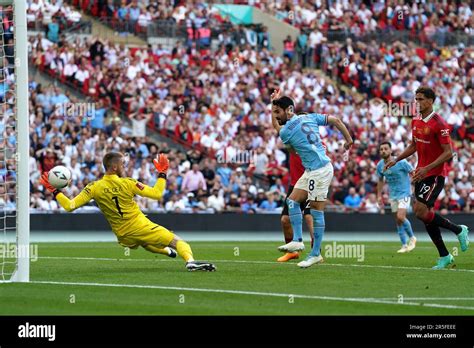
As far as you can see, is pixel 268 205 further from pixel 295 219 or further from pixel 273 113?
pixel 273 113

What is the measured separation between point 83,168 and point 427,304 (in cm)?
2025

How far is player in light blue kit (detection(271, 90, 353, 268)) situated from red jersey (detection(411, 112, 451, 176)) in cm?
101

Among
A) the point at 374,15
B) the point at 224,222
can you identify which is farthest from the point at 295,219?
the point at 374,15

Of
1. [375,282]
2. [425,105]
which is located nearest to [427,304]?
[375,282]

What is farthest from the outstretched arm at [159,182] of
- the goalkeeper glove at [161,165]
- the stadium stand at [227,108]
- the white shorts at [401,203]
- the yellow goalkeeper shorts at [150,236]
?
the stadium stand at [227,108]

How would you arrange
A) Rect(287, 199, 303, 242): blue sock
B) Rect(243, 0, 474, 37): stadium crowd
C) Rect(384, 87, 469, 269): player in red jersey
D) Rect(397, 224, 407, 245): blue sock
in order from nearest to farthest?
Rect(384, 87, 469, 269): player in red jersey → Rect(287, 199, 303, 242): blue sock → Rect(397, 224, 407, 245): blue sock → Rect(243, 0, 474, 37): stadium crowd

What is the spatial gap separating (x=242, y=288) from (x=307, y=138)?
3903 millimetres

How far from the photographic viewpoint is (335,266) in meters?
16.3

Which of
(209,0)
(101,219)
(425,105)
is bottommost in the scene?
(101,219)

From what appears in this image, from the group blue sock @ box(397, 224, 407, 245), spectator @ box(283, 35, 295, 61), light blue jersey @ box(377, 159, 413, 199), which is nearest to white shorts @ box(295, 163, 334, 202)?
blue sock @ box(397, 224, 407, 245)

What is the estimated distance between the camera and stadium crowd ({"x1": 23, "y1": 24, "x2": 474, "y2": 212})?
3117 centimetres

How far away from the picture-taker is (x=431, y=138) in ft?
51.4

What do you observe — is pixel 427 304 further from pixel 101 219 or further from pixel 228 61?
pixel 228 61

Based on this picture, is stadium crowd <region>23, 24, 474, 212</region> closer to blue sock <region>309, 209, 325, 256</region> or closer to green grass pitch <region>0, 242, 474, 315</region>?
green grass pitch <region>0, 242, 474, 315</region>
